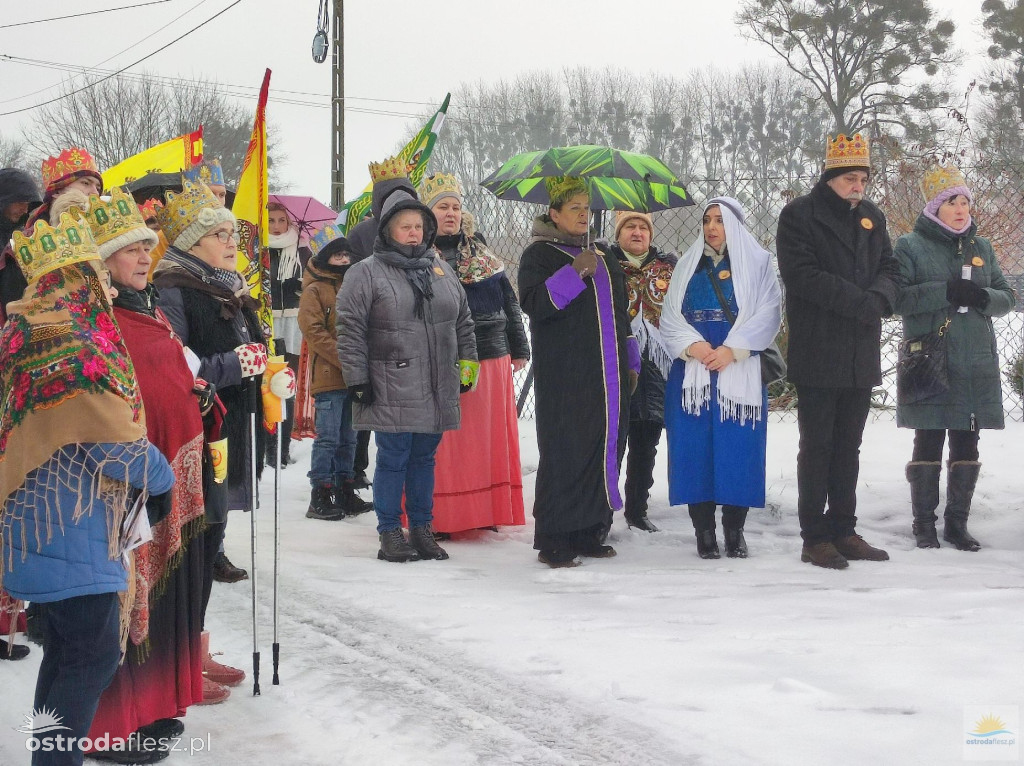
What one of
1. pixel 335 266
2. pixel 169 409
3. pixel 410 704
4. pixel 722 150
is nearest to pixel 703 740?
pixel 410 704

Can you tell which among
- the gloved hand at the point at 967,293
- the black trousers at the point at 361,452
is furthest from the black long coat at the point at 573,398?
the black trousers at the point at 361,452

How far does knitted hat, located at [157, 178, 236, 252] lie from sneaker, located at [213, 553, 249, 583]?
2253 mm

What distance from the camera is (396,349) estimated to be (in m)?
6.14

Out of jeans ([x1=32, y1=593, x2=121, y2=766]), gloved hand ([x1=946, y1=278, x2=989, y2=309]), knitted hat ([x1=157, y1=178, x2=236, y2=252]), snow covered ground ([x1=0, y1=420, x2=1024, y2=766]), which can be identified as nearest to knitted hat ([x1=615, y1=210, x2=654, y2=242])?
gloved hand ([x1=946, y1=278, x2=989, y2=309])

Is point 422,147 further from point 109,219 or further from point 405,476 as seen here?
point 109,219

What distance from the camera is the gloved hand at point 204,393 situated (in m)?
3.66

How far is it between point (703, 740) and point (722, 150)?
3715 cm

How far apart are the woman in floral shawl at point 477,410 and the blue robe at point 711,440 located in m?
1.10

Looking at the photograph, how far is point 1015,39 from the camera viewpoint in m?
24.5

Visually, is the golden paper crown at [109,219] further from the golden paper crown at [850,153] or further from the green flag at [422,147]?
the green flag at [422,147]

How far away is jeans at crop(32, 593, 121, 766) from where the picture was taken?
3.01m

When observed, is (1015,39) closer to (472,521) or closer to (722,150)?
(722,150)
